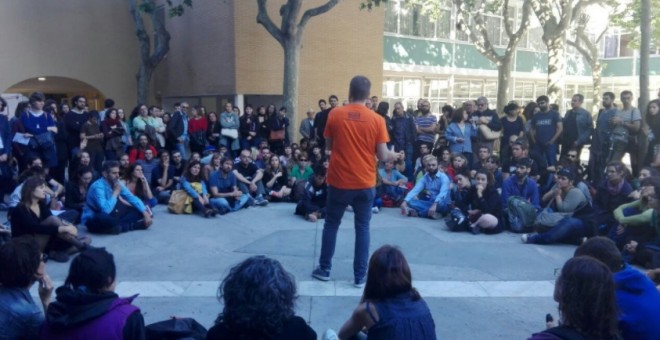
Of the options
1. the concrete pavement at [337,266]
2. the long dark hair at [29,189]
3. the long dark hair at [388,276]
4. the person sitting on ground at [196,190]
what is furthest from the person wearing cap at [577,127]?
the long dark hair at [388,276]

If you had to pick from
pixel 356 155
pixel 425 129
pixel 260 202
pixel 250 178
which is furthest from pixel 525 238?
pixel 250 178

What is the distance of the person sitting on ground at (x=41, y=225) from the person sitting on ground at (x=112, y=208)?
104cm

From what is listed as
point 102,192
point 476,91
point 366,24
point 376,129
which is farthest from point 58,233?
point 476,91

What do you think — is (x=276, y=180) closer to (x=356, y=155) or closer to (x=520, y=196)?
(x=520, y=196)

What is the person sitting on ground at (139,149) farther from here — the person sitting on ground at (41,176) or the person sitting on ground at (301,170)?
the person sitting on ground at (301,170)

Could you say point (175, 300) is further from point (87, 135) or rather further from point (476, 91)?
point (476, 91)

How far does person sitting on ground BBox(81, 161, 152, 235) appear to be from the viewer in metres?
8.10

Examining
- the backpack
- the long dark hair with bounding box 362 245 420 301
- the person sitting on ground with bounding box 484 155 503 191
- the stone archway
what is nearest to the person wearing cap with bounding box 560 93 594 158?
the person sitting on ground with bounding box 484 155 503 191

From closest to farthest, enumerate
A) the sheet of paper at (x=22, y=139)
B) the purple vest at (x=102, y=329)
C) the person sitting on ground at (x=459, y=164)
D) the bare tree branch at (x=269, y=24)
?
the purple vest at (x=102, y=329), the sheet of paper at (x=22, y=139), the person sitting on ground at (x=459, y=164), the bare tree branch at (x=269, y=24)

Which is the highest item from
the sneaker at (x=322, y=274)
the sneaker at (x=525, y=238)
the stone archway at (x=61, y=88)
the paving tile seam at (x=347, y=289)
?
the stone archway at (x=61, y=88)

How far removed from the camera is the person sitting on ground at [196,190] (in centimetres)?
953

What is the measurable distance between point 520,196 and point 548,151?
2.67 meters

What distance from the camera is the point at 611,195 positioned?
7.87 meters

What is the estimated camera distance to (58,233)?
676 centimetres
